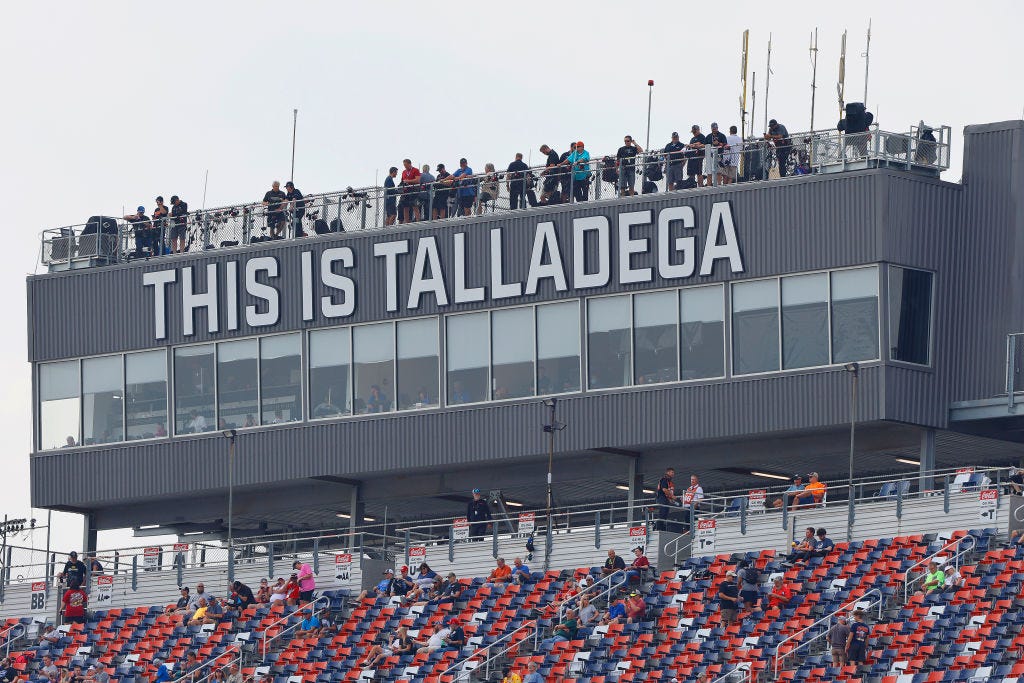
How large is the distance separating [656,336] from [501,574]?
18.4 feet

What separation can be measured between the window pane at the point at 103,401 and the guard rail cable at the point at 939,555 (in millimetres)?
19379

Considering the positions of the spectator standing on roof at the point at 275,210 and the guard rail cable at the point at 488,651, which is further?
the spectator standing on roof at the point at 275,210

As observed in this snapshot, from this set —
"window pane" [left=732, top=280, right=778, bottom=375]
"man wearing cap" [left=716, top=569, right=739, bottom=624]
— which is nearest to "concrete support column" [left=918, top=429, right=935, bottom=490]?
"window pane" [left=732, top=280, right=778, bottom=375]

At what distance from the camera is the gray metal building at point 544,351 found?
50.7m

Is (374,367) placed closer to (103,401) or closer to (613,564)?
(103,401)

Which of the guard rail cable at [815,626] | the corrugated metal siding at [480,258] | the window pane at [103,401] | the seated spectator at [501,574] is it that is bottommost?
the guard rail cable at [815,626]

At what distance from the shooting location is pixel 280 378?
56156 mm

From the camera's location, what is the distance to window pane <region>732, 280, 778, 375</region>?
5116cm

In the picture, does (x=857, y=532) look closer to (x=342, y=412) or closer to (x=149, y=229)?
(x=342, y=412)

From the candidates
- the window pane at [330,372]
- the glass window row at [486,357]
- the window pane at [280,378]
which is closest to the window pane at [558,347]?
the glass window row at [486,357]

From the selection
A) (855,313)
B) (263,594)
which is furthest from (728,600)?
(263,594)

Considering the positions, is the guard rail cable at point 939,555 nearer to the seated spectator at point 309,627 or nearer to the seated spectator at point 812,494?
the seated spectator at point 812,494

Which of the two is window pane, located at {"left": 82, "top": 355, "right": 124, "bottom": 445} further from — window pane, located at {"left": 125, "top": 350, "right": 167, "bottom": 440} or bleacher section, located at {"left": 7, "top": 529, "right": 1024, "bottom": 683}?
bleacher section, located at {"left": 7, "top": 529, "right": 1024, "bottom": 683}

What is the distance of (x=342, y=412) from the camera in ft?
182
